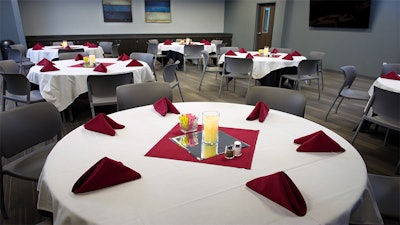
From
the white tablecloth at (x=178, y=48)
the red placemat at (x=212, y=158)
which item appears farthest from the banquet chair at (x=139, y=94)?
the white tablecloth at (x=178, y=48)

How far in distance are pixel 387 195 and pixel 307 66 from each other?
10.2 feet

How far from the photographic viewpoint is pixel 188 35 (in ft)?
31.8

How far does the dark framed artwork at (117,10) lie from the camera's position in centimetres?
844

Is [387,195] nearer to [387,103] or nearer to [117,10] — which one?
[387,103]

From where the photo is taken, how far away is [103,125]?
1.36 m

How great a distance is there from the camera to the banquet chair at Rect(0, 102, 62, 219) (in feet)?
4.87

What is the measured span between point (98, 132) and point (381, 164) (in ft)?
8.34

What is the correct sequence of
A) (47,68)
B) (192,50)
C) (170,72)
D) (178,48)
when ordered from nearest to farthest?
(47,68)
(170,72)
(192,50)
(178,48)

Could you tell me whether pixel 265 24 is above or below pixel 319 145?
above

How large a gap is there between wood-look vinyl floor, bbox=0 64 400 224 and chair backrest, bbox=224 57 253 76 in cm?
51

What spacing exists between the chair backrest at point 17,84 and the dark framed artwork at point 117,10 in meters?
6.25

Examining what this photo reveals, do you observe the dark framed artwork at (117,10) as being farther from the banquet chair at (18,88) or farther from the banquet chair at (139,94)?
the banquet chair at (139,94)

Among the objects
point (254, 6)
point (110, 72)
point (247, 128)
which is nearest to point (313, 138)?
point (247, 128)

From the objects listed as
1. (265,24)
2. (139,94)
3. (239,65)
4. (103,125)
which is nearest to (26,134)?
(103,125)
